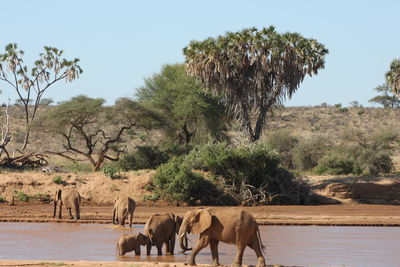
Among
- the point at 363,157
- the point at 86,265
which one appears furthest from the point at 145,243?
the point at 363,157

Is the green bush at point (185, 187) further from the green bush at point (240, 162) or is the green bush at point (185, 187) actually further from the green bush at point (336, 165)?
the green bush at point (336, 165)

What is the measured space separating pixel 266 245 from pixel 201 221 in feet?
17.7

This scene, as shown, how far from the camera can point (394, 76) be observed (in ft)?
159

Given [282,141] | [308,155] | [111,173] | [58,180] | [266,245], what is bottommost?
[266,245]

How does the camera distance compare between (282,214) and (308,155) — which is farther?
(308,155)

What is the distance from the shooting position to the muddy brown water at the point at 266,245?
53.6ft

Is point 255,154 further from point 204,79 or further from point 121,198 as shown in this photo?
point 121,198

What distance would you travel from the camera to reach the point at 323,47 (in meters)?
40.1

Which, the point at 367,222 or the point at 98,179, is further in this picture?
the point at 98,179

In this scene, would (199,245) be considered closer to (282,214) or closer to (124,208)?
(124,208)

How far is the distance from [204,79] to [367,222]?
16.0 meters

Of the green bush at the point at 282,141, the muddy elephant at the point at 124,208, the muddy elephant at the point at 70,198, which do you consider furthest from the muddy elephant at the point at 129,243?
the green bush at the point at 282,141

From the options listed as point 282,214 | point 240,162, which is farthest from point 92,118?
point 282,214

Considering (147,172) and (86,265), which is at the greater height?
(147,172)
